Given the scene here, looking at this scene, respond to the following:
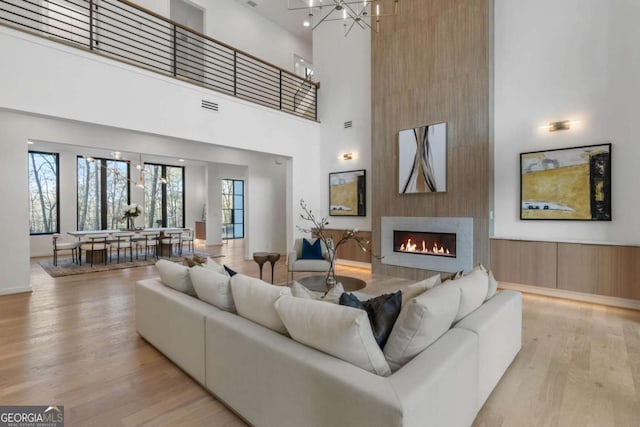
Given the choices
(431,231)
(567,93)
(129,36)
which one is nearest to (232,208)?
(129,36)

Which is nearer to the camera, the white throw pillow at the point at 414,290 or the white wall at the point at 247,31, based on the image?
the white throw pillow at the point at 414,290

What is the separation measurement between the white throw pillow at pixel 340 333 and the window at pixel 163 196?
10.4m

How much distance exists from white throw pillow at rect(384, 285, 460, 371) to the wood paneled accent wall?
3913 mm

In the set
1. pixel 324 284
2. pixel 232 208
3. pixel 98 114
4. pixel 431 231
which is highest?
pixel 98 114

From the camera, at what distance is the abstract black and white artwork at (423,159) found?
5.43 metres

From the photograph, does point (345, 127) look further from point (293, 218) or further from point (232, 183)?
point (232, 183)

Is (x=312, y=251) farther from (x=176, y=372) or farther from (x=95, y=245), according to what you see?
(x=95, y=245)

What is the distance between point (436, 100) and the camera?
216 inches

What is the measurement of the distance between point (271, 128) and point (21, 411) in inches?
226

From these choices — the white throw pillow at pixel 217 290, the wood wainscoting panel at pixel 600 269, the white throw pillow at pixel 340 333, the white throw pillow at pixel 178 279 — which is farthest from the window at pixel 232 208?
the white throw pillow at pixel 340 333

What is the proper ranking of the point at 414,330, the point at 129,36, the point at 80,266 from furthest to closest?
the point at 80,266 → the point at 129,36 → the point at 414,330

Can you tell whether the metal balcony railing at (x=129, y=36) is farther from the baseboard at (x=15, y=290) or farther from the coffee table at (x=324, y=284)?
the baseboard at (x=15, y=290)

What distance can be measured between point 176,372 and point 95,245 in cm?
605

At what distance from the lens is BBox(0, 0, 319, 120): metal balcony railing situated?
4363 mm
